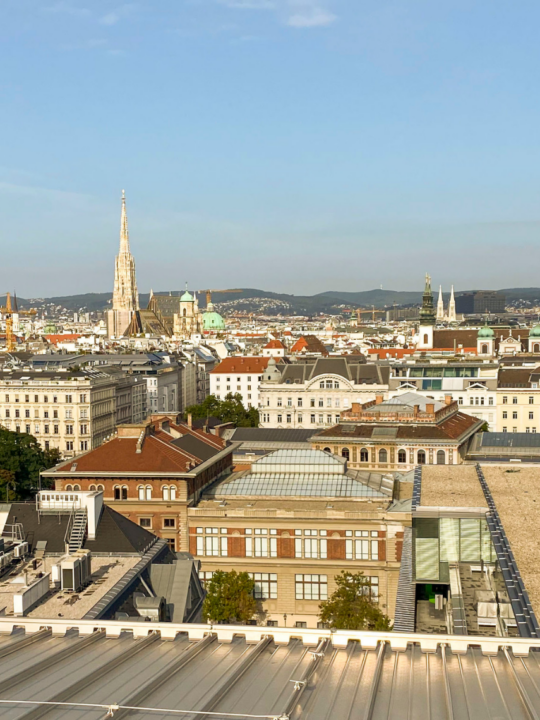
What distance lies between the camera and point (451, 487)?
45.0 meters

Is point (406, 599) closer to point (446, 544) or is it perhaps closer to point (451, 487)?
point (446, 544)

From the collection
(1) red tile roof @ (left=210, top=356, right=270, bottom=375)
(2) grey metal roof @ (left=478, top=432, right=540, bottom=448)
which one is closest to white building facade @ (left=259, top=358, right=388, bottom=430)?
(1) red tile roof @ (left=210, top=356, right=270, bottom=375)

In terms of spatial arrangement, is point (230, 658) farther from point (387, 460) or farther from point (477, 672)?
point (387, 460)

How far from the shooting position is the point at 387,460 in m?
73.4

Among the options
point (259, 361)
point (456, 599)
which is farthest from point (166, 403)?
point (456, 599)

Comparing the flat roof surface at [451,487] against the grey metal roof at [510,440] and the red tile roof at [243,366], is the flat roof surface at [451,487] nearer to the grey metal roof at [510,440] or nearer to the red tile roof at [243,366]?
the grey metal roof at [510,440]

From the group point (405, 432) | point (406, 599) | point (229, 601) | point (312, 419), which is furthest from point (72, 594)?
point (312, 419)

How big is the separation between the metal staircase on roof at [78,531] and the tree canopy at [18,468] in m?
39.6

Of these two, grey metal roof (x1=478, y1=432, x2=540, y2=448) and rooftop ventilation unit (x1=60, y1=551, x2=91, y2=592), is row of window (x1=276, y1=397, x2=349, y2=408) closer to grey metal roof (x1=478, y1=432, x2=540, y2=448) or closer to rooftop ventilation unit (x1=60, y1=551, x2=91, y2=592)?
grey metal roof (x1=478, y1=432, x2=540, y2=448)

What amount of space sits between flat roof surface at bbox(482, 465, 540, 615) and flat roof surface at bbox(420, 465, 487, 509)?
0.74 metres

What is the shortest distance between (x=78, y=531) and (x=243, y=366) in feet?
420

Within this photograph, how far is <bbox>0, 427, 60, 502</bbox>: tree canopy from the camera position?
80312 mm

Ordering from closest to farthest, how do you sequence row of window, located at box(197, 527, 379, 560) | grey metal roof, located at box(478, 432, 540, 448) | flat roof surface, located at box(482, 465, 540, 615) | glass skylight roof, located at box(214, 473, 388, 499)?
flat roof surface, located at box(482, 465, 540, 615)
row of window, located at box(197, 527, 379, 560)
glass skylight roof, located at box(214, 473, 388, 499)
grey metal roof, located at box(478, 432, 540, 448)

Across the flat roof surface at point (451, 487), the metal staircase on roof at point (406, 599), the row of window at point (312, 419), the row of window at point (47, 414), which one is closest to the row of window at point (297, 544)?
the flat roof surface at point (451, 487)
